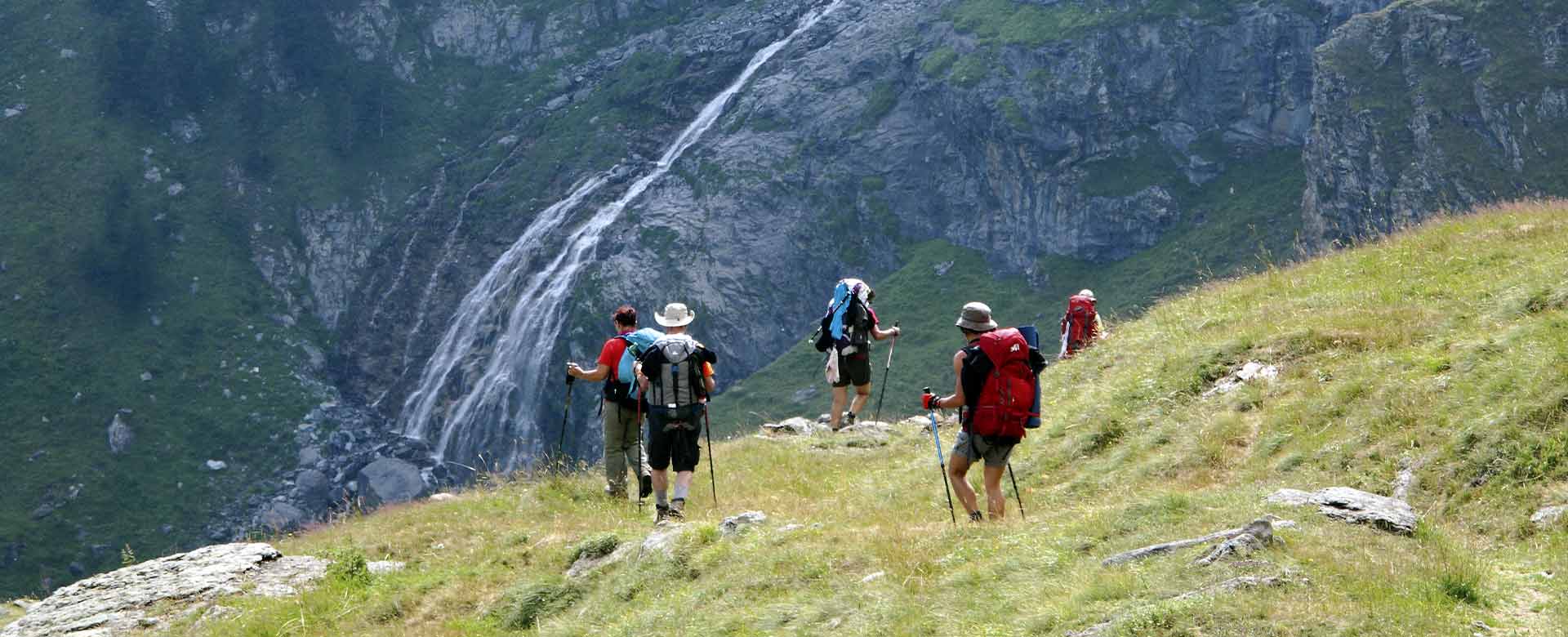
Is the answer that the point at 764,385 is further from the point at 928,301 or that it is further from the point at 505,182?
the point at 505,182

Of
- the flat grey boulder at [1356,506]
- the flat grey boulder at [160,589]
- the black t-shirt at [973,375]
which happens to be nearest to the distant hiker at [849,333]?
the black t-shirt at [973,375]

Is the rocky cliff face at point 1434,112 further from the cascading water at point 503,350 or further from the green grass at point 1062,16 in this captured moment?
the cascading water at point 503,350

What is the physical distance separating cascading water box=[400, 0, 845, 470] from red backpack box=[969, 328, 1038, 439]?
244 ft

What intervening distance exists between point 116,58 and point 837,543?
127 metres

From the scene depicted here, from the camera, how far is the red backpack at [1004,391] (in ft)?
38.4

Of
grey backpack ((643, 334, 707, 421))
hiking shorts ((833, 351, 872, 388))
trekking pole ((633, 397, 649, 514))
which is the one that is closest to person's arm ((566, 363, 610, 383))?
trekking pole ((633, 397, 649, 514))

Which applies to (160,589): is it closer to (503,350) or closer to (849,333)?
(849,333)

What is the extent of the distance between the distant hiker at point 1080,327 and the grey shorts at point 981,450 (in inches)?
410

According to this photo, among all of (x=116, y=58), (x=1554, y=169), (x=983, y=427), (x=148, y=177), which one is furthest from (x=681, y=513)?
(x=116, y=58)

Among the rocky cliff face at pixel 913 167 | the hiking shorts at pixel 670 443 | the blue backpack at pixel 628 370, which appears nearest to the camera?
the hiking shorts at pixel 670 443

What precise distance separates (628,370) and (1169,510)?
684cm

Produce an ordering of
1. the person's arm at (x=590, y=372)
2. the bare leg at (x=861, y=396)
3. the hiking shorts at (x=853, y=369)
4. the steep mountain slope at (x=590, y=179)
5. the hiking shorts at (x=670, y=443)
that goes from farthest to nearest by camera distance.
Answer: the steep mountain slope at (x=590, y=179) < the bare leg at (x=861, y=396) < the hiking shorts at (x=853, y=369) < the person's arm at (x=590, y=372) < the hiking shorts at (x=670, y=443)

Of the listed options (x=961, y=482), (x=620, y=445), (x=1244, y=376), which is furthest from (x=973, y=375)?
(x=620, y=445)

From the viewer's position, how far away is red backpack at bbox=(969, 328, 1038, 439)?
11.7m
